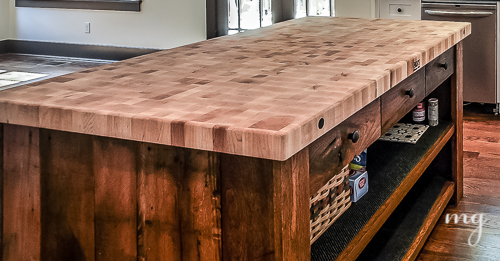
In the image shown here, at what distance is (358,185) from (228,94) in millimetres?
710

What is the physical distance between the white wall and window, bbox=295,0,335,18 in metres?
1.37

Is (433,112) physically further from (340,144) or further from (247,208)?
(247,208)

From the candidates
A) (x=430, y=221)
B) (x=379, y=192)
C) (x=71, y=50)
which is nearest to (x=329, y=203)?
(x=379, y=192)

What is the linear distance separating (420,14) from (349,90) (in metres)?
3.46

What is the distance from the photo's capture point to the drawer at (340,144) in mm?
1056

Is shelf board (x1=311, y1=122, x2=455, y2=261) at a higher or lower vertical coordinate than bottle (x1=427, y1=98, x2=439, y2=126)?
lower

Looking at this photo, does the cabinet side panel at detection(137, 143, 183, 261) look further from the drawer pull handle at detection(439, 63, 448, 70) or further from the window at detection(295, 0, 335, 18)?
the window at detection(295, 0, 335, 18)

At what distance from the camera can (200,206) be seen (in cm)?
100

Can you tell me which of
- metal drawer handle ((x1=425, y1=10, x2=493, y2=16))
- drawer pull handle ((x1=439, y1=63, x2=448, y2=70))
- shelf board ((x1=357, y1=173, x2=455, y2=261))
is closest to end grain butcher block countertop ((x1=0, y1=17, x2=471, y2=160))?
drawer pull handle ((x1=439, y1=63, x2=448, y2=70))

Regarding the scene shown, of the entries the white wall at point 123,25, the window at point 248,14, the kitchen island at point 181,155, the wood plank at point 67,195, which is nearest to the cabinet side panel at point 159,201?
the kitchen island at point 181,155

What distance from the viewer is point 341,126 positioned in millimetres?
1173

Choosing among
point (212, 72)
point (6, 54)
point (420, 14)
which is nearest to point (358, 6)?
point (420, 14)

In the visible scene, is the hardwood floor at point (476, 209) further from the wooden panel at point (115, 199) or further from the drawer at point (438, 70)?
the wooden panel at point (115, 199)

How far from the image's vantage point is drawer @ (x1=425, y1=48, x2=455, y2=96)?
194cm
